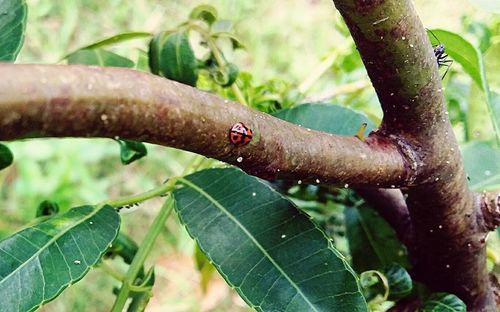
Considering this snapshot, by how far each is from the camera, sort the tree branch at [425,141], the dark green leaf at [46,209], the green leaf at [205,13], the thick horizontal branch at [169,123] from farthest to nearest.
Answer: the green leaf at [205,13], the dark green leaf at [46,209], the tree branch at [425,141], the thick horizontal branch at [169,123]

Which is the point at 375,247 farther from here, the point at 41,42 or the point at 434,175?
the point at 41,42

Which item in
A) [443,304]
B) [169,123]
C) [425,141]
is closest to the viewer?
[169,123]

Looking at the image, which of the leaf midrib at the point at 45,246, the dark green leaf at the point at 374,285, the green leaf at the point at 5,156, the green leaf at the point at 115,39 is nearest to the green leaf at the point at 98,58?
the green leaf at the point at 115,39

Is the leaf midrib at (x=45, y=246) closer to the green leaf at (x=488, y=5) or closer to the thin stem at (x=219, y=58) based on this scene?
the thin stem at (x=219, y=58)

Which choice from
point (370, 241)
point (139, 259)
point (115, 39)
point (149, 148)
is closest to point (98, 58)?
point (115, 39)

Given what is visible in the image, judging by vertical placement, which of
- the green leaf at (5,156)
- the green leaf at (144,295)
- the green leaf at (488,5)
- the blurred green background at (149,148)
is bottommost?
the blurred green background at (149,148)

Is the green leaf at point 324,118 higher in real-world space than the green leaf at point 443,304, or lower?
higher

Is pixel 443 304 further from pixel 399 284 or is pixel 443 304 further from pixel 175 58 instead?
pixel 175 58
